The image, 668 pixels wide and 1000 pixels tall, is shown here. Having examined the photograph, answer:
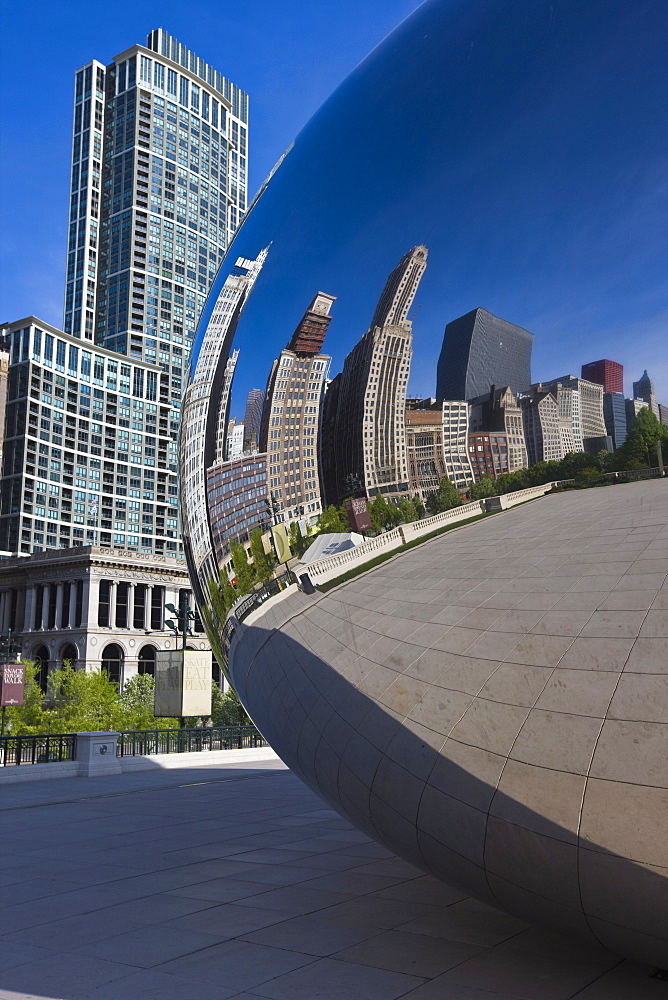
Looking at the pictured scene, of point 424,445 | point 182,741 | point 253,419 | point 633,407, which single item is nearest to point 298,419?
point 253,419

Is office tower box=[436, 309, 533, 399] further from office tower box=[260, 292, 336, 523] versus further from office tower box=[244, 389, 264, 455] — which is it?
office tower box=[244, 389, 264, 455]

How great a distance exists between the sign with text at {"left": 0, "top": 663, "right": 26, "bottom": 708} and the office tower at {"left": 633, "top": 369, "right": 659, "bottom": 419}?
22810 millimetres

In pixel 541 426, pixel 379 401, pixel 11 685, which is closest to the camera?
pixel 541 426

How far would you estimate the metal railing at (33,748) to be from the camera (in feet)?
63.1

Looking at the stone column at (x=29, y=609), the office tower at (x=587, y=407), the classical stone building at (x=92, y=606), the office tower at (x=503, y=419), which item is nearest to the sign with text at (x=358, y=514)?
the office tower at (x=503, y=419)

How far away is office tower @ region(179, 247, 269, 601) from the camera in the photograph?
4.37 meters

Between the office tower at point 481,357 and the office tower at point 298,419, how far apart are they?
62cm

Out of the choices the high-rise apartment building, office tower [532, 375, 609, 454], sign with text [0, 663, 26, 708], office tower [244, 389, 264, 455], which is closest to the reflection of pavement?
office tower [532, 375, 609, 454]

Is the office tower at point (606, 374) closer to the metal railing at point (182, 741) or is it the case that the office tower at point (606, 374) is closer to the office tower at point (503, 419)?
the office tower at point (503, 419)

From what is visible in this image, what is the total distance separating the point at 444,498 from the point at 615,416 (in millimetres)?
716

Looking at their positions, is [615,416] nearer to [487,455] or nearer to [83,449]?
[487,455]

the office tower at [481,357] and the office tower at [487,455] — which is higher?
the office tower at [481,357]

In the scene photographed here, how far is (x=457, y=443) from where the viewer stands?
321cm

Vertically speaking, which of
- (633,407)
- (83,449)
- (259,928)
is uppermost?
(83,449)
